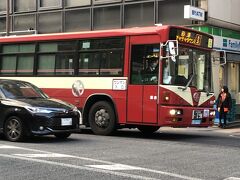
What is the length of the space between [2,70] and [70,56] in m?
3.07

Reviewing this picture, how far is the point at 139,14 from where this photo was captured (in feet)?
76.0

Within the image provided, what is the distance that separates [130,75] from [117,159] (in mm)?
4681

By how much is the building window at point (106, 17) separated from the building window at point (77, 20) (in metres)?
0.49

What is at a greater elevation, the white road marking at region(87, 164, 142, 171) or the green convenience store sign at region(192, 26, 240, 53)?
the green convenience store sign at region(192, 26, 240, 53)

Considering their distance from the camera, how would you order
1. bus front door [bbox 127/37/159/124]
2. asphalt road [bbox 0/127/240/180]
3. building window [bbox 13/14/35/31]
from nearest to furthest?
asphalt road [bbox 0/127/240/180] < bus front door [bbox 127/37/159/124] < building window [bbox 13/14/35/31]

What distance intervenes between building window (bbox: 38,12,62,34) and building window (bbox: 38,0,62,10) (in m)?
0.37

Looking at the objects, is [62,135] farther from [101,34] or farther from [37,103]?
[101,34]

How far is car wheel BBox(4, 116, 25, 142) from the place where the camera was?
1234 centimetres

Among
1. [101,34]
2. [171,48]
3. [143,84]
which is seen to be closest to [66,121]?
[143,84]

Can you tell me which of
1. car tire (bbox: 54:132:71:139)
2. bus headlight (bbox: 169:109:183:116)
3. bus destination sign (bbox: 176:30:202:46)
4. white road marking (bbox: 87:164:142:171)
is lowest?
white road marking (bbox: 87:164:142:171)

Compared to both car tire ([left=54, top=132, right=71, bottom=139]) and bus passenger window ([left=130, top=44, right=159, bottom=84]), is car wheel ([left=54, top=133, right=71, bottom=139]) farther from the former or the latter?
bus passenger window ([left=130, top=44, right=159, bottom=84])

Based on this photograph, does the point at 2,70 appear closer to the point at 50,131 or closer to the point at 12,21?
the point at 50,131

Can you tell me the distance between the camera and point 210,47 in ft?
49.8

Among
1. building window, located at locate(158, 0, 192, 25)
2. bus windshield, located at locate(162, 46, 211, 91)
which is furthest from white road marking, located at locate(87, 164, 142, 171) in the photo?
building window, located at locate(158, 0, 192, 25)
